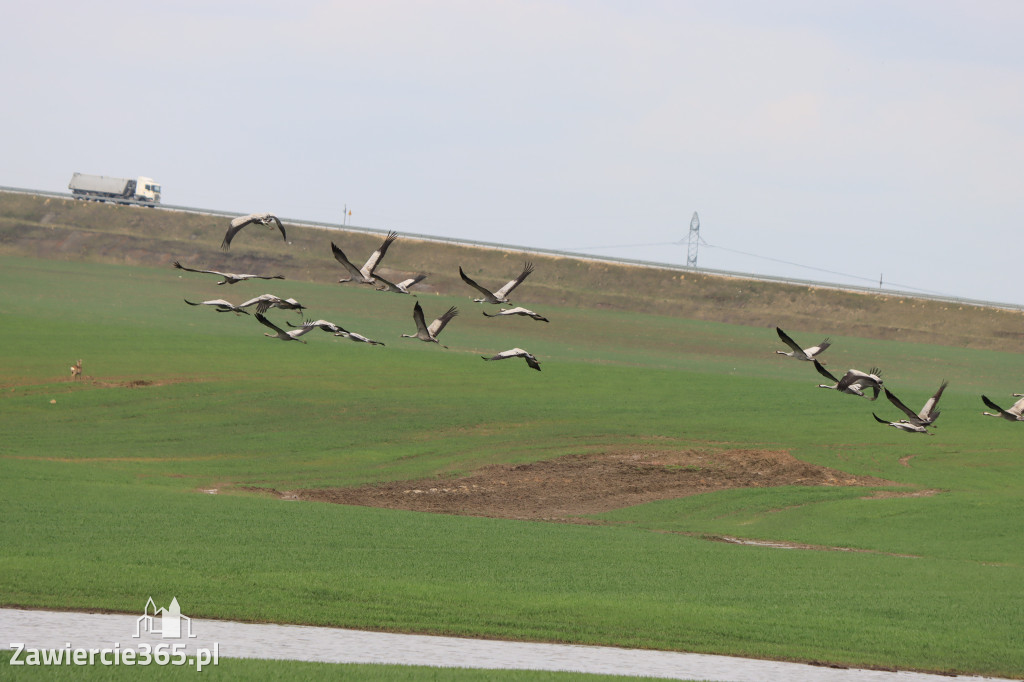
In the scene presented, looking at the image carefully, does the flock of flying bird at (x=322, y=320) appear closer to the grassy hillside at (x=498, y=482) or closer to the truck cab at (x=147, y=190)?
the grassy hillside at (x=498, y=482)

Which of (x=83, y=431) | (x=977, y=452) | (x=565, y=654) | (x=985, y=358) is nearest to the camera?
(x=565, y=654)

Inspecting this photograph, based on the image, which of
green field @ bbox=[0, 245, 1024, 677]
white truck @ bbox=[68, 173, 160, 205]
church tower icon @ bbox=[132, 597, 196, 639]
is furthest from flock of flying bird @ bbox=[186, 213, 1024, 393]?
white truck @ bbox=[68, 173, 160, 205]

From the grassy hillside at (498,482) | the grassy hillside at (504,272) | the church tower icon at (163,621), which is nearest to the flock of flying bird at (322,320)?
the church tower icon at (163,621)

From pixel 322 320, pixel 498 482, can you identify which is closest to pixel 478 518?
pixel 498 482

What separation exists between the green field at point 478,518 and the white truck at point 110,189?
63.9 meters

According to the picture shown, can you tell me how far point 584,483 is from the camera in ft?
134

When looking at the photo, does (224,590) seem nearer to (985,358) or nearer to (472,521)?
(472,521)

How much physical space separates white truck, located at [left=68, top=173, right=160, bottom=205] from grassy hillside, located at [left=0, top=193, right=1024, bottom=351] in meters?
16.8

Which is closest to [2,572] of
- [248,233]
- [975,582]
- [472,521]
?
[472,521]

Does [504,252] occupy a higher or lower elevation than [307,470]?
higher

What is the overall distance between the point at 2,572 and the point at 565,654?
11.2 meters

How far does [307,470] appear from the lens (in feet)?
133

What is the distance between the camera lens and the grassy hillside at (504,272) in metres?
103

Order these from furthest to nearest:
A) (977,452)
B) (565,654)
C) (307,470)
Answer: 1. (977,452)
2. (307,470)
3. (565,654)
